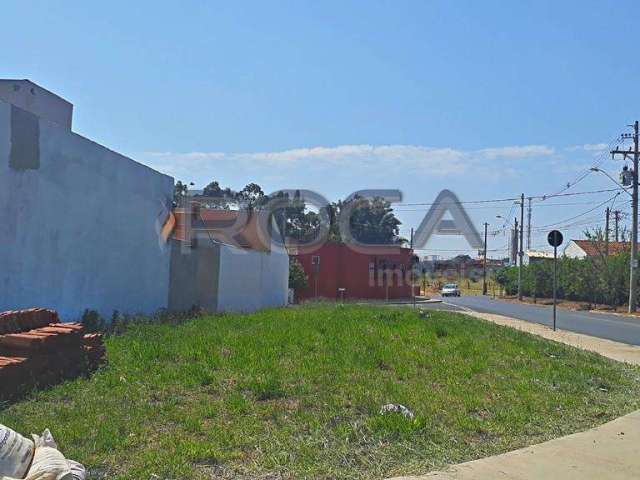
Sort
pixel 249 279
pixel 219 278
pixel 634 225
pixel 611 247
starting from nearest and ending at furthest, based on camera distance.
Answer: pixel 219 278 → pixel 249 279 → pixel 634 225 → pixel 611 247

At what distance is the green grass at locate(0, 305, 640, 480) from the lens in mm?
5289

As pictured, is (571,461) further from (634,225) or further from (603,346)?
(634,225)

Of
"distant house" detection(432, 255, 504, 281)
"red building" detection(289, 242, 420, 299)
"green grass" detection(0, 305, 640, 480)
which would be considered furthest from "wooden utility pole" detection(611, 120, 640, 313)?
"distant house" detection(432, 255, 504, 281)

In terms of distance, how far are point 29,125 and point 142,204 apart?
503 cm

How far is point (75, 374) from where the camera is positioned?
7.72m

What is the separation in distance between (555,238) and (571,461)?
48.1ft

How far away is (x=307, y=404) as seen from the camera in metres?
6.85

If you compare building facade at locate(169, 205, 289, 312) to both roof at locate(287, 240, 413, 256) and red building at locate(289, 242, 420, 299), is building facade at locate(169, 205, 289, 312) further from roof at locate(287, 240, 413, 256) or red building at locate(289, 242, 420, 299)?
red building at locate(289, 242, 420, 299)

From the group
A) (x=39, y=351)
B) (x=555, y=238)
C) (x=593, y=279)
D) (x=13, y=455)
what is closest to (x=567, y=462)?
(x=13, y=455)

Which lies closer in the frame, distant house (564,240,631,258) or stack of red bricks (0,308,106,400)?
stack of red bricks (0,308,106,400)

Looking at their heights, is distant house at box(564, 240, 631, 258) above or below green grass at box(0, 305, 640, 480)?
above

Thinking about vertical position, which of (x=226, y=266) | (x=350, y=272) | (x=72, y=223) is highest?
(x=72, y=223)

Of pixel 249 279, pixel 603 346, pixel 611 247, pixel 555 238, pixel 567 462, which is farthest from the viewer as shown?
pixel 611 247

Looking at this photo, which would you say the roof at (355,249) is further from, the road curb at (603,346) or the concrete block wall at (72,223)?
the concrete block wall at (72,223)
